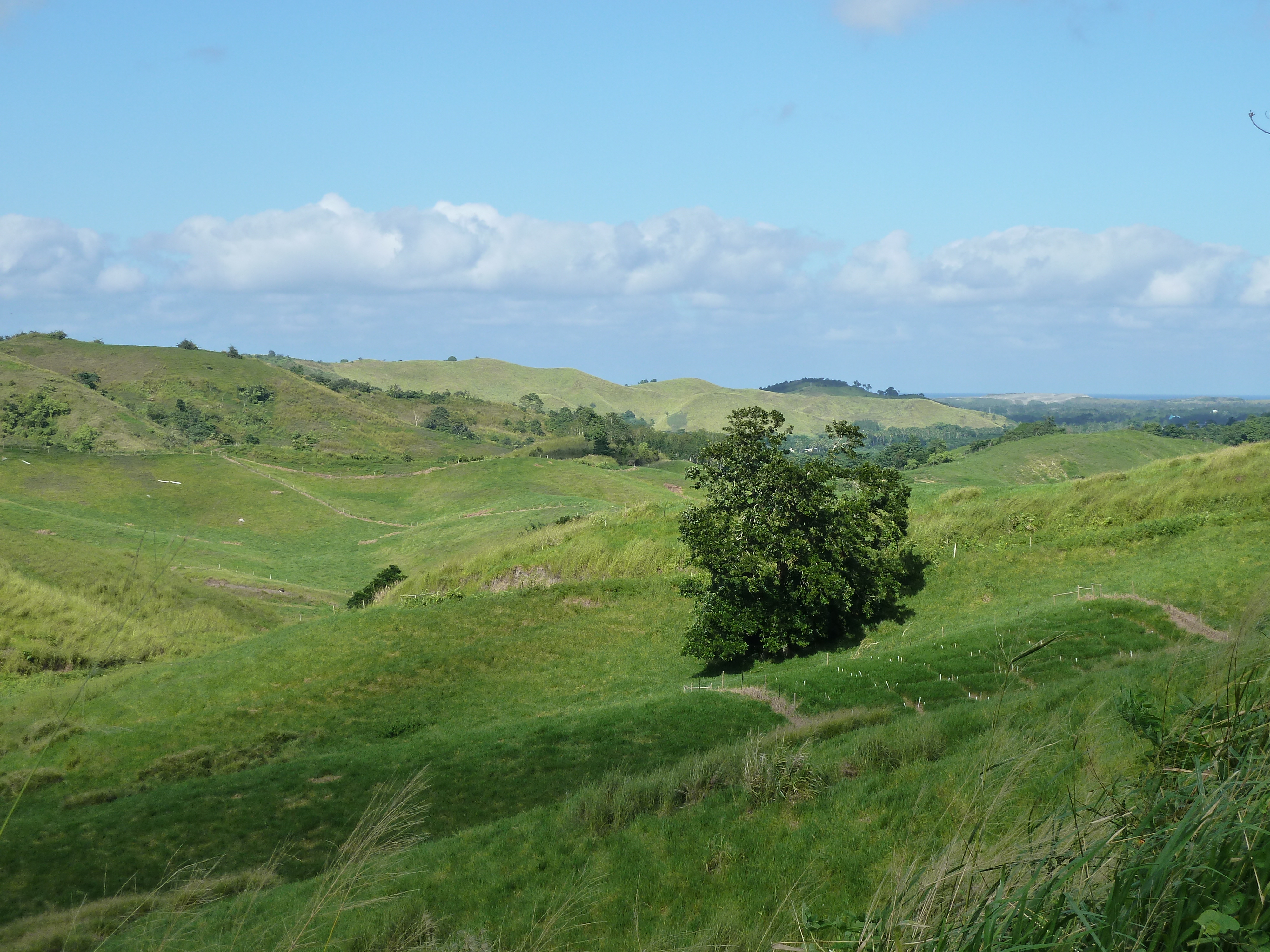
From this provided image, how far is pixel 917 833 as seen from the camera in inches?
302

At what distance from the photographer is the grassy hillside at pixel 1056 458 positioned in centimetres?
8731

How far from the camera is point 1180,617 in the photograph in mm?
22234

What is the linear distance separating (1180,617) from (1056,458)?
79.8 m

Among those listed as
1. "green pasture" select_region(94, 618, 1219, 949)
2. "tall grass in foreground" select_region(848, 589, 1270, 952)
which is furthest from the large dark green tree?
"tall grass in foreground" select_region(848, 589, 1270, 952)

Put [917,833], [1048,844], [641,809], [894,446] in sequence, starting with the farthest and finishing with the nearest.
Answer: [894,446] < [641,809] < [917,833] < [1048,844]

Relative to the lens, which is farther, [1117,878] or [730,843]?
[730,843]

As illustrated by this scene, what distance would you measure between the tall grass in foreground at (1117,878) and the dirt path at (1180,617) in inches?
785

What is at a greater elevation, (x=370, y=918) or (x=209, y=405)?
(x=209, y=405)

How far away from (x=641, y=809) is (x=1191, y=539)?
2596 centimetres

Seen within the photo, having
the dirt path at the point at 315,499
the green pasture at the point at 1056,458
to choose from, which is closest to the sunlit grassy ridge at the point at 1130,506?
the green pasture at the point at 1056,458

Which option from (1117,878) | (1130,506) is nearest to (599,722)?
(1117,878)

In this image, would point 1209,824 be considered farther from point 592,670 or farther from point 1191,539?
point 1191,539

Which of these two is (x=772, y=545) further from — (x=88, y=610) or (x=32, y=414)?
(x=32, y=414)

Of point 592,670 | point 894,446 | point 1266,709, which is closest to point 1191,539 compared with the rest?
point 592,670
